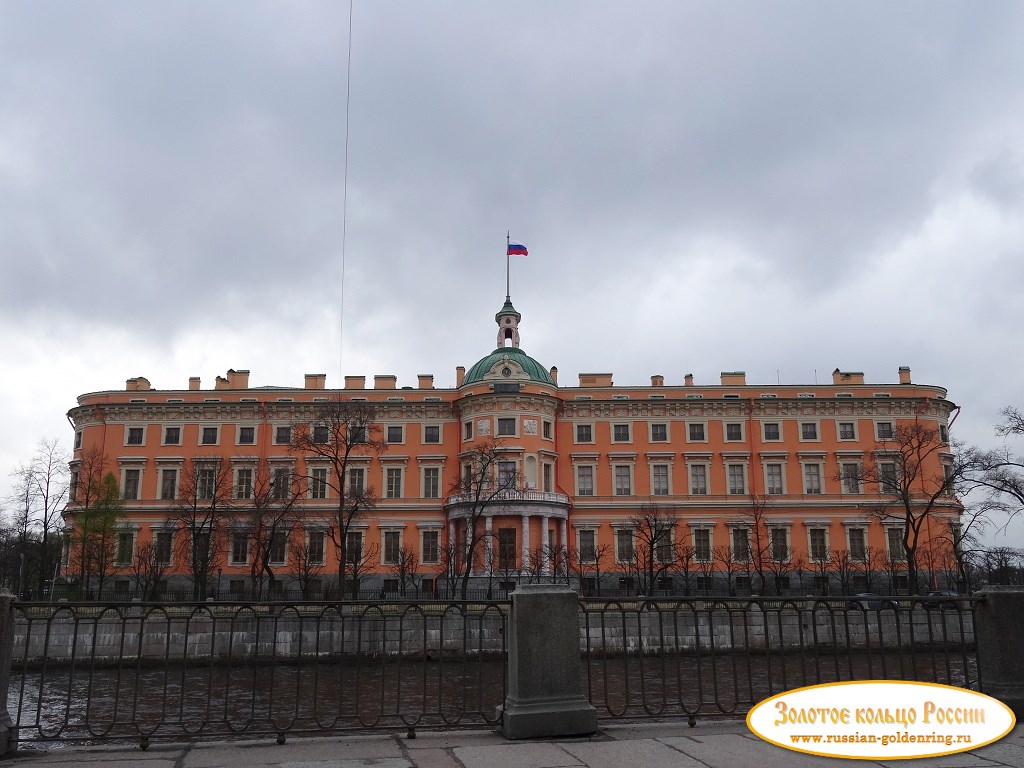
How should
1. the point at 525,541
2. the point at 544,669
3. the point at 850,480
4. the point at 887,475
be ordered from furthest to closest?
the point at 850,480 → the point at 887,475 → the point at 525,541 → the point at 544,669

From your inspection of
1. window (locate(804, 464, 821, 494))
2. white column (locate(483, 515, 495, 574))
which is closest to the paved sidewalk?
white column (locate(483, 515, 495, 574))

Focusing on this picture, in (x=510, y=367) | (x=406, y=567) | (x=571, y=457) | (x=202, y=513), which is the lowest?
(x=406, y=567)

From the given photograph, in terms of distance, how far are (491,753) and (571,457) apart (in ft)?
156

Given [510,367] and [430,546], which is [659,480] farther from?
[430,546]

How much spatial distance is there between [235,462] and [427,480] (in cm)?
1234

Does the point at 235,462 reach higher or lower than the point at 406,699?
higher

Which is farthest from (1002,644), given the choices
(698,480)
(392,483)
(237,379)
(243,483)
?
(237,379)

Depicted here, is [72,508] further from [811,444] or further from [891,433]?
[891,433]

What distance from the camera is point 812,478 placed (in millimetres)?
53312

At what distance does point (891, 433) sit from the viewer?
53188 millimetres

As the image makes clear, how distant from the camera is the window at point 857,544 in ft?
167

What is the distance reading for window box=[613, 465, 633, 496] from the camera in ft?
175

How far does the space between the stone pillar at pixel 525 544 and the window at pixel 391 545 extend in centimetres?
861

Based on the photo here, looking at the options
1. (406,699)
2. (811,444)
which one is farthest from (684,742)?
(811,444)
